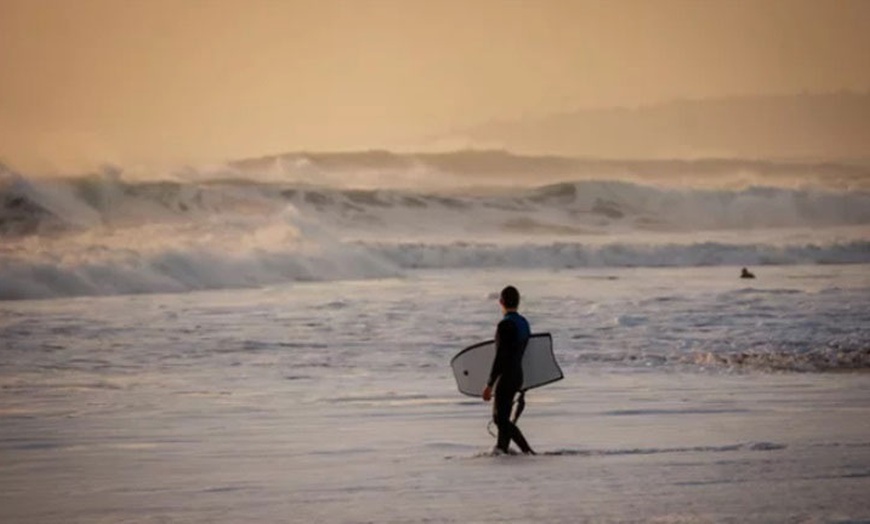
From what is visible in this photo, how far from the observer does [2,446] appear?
12188 millimetres

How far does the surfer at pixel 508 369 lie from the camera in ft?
38.3

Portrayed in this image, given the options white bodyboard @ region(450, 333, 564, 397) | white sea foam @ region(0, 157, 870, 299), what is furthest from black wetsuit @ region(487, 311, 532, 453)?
white sea foam @ region(0, 157, 870, 299)

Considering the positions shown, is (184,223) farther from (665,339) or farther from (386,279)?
(665,339)

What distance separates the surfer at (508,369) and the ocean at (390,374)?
0.19 meters

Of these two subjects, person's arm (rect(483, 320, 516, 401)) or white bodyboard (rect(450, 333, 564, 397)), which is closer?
Answer: person's arm (rect(483, 320, 516, 401))

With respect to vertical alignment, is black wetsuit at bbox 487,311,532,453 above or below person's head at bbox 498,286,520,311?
below

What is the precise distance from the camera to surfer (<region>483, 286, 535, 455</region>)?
38.3 ft

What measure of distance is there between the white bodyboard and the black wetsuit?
25.0 inches

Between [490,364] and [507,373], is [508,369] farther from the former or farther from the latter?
[490,364]

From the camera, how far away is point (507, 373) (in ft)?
38.7

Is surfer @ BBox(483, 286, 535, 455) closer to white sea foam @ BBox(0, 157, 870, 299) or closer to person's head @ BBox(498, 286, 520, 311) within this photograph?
person's head @ BBox(498, 286, 520, 311)

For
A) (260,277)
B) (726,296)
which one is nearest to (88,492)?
(726,296)

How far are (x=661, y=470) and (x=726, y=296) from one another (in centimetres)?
2019

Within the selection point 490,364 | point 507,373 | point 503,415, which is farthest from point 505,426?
point 490,364
